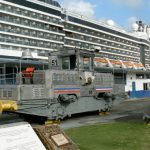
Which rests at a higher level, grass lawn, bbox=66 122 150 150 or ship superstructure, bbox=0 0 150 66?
ship superstructure, bbox=0 0 150 66

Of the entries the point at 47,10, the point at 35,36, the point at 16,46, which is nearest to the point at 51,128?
the point at 16,46

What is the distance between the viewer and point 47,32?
75312 mm

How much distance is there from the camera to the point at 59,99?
818 inches

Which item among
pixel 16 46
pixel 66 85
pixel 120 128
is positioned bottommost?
pixel 120 128

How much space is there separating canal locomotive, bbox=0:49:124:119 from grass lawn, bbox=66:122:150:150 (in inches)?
154

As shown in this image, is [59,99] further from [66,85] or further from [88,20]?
[88,20]

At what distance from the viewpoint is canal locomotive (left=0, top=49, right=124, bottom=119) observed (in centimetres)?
1947

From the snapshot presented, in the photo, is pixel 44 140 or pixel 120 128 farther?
pixel 120 128

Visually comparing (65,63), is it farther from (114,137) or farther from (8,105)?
(114,137)

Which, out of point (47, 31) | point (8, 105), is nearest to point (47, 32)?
point (47, 31)

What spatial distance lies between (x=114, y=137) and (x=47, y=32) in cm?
6267

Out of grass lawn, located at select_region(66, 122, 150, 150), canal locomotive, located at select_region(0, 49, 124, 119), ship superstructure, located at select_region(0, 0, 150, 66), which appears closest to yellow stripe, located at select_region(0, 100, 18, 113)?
canal locomotive, located at select_region(0, 49, 124, 119)

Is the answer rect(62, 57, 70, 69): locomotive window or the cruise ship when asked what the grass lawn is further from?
the cruise ship

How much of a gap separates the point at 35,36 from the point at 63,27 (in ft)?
41.1
